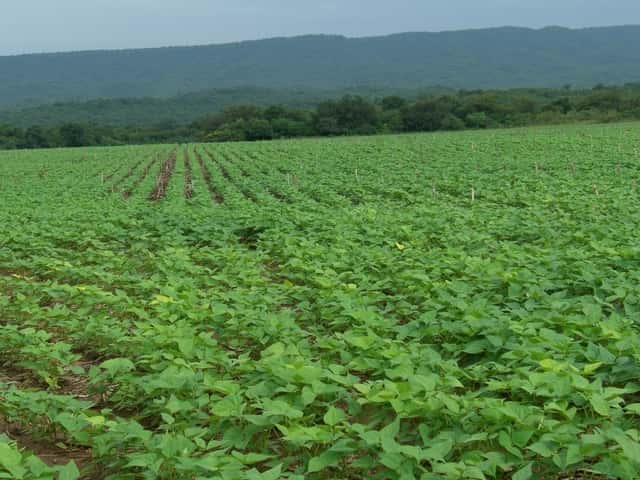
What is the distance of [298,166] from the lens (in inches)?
1082

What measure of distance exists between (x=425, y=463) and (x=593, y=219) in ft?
26.3

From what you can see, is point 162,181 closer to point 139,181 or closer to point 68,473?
point 139,181

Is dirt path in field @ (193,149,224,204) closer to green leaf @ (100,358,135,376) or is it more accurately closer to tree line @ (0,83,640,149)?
green leaf @ (100,358,135,376)

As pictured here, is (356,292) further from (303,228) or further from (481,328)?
(303,228)

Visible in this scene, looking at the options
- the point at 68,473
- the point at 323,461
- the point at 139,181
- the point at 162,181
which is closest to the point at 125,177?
the point at 139,181

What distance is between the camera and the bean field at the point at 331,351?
125 inches

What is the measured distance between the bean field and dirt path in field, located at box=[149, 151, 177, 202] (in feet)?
28.4

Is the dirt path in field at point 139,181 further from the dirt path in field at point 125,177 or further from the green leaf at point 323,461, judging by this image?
the green leaf at point 323,461

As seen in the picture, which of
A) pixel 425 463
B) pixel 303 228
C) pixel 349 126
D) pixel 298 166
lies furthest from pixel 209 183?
pixel 349 126

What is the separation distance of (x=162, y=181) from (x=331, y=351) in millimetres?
21955

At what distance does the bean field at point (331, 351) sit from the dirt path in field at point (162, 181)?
867 centimetres

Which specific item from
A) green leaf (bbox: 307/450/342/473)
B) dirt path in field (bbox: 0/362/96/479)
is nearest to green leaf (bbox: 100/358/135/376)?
dirt path in field (bbox: 0/362/96/479)

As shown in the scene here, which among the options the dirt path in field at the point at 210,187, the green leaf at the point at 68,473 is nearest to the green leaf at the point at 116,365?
the green leaf at the point at 68,473

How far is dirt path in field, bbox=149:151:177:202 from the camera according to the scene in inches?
793
